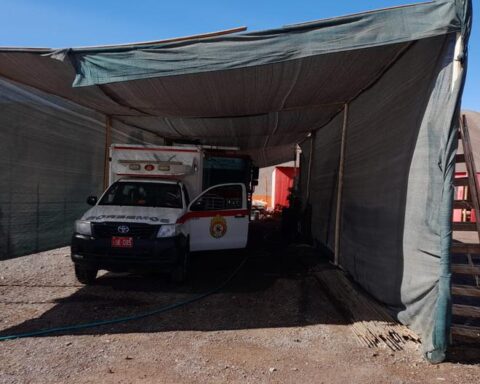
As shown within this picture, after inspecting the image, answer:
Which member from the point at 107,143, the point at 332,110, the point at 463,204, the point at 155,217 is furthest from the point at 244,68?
the point at 107,143

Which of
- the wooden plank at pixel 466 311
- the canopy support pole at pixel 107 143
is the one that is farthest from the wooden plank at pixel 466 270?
the canopy support pole at pixel 107 143

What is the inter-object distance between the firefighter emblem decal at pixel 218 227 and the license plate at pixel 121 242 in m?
1.94

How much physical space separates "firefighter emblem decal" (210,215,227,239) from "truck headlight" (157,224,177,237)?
1430 millimetres

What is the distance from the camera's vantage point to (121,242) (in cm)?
730

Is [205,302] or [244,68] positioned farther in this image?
[205,302]

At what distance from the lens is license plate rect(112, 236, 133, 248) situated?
23.9ft

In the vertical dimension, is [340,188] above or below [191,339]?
above

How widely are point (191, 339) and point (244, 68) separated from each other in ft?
11.3

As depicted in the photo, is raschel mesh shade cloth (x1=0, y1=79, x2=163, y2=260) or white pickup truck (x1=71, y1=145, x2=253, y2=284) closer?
white pickup truck (x1=71, y1=145, x2=253, y2=284)

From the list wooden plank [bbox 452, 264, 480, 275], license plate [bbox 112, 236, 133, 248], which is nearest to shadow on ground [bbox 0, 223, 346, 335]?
license plate [bbox 112, 236, 133, 248]

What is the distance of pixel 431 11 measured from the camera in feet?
15.8

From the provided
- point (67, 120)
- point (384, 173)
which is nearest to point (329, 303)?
point (384, 173)

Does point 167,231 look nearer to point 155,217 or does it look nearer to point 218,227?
point 155,217

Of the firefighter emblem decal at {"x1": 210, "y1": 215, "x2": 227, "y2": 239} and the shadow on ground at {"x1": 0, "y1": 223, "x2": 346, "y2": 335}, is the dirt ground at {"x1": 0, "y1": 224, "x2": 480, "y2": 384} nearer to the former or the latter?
the shadow on ground at {"x1": 0, "y1": 223, "x2": 346, "y2": 335}
